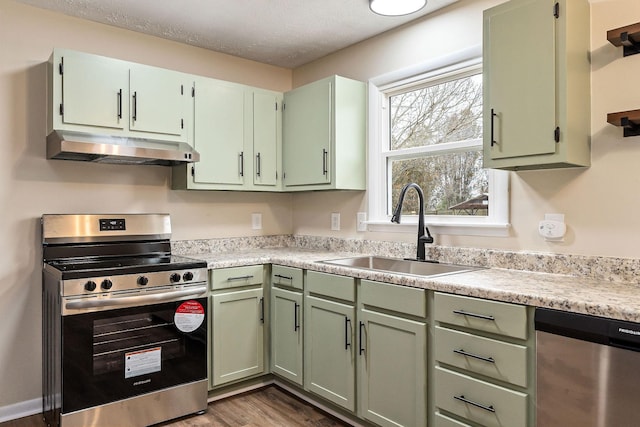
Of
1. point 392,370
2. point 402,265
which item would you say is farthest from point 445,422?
point 402,265

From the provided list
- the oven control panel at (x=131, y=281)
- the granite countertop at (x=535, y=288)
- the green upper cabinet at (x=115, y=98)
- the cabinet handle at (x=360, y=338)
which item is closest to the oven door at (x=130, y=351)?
the oven control panel at (x=131, y=281)

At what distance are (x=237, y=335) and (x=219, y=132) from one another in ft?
4.51

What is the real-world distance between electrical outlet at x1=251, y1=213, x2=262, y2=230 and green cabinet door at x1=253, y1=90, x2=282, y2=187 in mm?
380

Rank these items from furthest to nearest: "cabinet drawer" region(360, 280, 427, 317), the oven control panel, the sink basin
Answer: the sink basin < the oven control panel < "cabinet drawer" region(360, 280, 427, 317)

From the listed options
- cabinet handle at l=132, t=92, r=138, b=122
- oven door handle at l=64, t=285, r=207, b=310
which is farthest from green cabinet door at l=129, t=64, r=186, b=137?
oven door handle at l=64, t=285, r=207, b=310

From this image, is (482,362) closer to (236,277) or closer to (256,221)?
(236,277)

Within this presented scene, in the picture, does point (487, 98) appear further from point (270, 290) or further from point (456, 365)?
point (270, 290)

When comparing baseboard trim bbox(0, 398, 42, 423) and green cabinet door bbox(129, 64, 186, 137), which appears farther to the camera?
green cabinet door bbox(129, 64, 186, 137)

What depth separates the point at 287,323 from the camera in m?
2.85

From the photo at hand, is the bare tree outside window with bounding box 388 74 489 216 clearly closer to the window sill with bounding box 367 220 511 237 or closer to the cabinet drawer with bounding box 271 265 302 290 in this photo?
the window sill with bounding box 367 220 511 237

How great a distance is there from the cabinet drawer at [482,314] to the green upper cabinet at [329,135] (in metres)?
1.33

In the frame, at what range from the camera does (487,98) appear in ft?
7.00

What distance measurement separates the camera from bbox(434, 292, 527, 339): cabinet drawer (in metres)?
1.67

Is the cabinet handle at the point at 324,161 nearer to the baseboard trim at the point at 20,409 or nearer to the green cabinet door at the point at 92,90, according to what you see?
the green cabinet door at the point at 92,90
